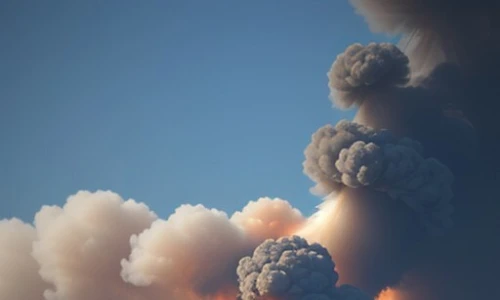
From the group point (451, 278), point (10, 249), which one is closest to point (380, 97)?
point (451, 278)

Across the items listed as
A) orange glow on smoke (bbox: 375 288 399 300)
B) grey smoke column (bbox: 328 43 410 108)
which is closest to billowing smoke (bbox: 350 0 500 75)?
grey smoke column (bbox: 328 43 410 108)

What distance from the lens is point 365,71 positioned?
61.1 meters

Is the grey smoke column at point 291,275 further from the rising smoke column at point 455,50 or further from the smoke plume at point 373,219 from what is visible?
the rising smoke column at point 455,50

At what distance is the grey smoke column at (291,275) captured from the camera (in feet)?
167

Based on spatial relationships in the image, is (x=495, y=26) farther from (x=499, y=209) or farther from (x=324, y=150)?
(x=324, y=150)

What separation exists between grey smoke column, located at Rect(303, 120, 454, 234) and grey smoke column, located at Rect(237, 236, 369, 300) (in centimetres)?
752

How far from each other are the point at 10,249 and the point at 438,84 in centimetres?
4946

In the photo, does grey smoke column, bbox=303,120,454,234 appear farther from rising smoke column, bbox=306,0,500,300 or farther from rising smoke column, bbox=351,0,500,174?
rising smoke column, bbox=351,0,500,174

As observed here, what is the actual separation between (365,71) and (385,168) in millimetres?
10715

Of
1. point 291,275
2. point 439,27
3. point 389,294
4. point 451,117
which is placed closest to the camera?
point 291,275

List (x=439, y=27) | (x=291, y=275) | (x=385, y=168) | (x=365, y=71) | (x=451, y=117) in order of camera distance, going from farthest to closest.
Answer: (x=439, y=27) → (x=451, y=117) → (x=365, y=71) → (x=385, y=168) → (x=291, y=275)

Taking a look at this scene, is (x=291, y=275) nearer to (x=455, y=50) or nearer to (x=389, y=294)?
(x=389, y=294)

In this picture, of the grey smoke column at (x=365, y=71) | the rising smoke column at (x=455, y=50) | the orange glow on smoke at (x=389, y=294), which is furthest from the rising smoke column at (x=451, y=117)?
the grey smoke column at (x=365, y=71)

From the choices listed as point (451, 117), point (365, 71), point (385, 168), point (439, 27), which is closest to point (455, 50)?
point (439, 27)
